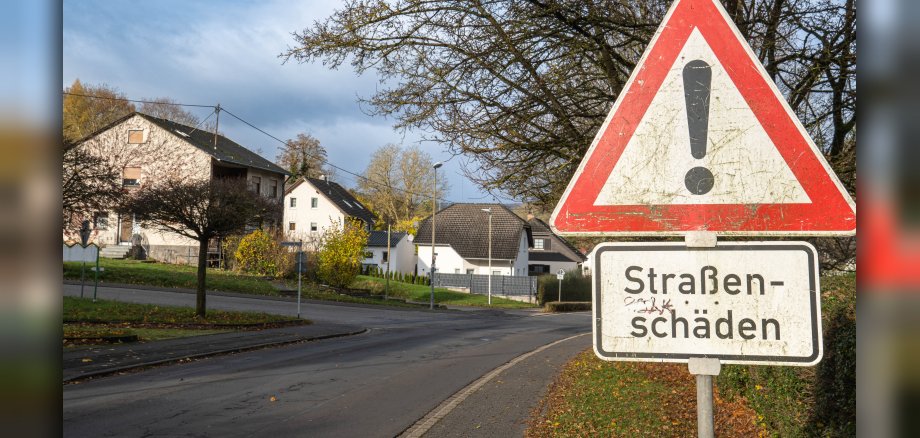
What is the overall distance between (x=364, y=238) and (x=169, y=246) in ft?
45.0

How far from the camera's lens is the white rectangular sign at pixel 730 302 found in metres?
2.10

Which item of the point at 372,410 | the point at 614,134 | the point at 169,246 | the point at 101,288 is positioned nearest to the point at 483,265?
the point at 169,246

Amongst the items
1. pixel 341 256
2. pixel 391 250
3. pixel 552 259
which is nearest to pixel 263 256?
pixel 341 256

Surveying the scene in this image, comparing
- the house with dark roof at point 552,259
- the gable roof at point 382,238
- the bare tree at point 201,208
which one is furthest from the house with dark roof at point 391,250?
the bare tree at point 201,208

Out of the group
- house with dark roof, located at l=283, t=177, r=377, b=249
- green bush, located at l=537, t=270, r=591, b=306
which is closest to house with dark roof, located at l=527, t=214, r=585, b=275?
green bush, located at l=537, t=270, r=591, b=306

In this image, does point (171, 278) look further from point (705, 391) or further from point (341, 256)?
point (705, 391)

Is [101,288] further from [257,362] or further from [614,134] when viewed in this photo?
[614,134]

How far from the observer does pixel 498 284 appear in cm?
5612

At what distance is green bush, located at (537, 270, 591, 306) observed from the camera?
2127 inches

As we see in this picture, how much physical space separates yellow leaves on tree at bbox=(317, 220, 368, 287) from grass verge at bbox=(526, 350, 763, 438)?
1147 inches

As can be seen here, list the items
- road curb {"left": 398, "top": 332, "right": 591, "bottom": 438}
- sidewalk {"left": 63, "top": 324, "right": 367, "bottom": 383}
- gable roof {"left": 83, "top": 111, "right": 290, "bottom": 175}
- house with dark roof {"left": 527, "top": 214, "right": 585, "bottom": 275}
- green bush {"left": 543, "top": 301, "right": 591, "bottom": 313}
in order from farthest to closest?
house with dark roof {"left": 527, "top": 214, "right": 585, "bottom": 275}
green bush {"left": 543, "top": 301, "right": 591, "bottom": 313}
gable roof {"left": 83, "top": 111, "right": 290, "bottom": 175}
sidewalk {"left": 63, "top": 324, "right": 367, "bottom": 383}
road curb {"left": 398, "top": 332, "right": 591, "bottom": 438}

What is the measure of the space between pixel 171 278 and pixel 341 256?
9.79m

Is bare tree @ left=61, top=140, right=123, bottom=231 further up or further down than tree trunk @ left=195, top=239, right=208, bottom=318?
further up

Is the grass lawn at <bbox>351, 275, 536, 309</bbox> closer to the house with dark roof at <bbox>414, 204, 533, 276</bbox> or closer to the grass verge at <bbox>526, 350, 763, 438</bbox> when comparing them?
the house with dark roof at <bbox>414, 204, 533, 276</bbox>
